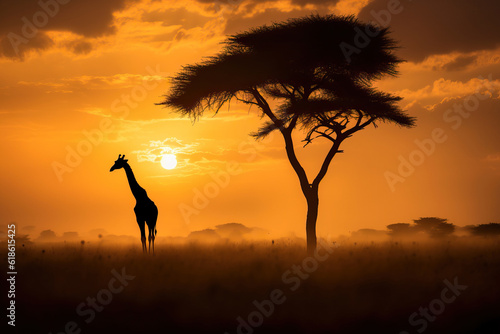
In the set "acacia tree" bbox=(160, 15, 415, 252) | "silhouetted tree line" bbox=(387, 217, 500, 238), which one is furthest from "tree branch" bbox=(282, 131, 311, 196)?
"silhouetted tree line" bbox=(387, 217, 500, 238)

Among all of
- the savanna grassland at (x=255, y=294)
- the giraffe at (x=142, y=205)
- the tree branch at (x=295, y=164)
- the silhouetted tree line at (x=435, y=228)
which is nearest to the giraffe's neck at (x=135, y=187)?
the giraffe at (x=142, y=205)

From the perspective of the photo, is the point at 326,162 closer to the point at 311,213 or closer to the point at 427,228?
the point at 311,213

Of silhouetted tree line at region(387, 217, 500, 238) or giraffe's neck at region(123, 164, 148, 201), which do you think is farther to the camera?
silhouetted tree line at region(387, 217, 500, 238)

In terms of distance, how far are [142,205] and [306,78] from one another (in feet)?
29.4

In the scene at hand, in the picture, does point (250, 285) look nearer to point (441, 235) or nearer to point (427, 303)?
point (427, 303)

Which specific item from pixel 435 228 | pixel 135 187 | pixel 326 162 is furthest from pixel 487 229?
pixel 135 187

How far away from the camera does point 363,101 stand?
25453 mm

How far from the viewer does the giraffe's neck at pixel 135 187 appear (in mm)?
20609

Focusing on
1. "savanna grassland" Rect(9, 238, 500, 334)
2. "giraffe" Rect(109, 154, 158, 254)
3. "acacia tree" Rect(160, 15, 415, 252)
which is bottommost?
"savanna grassland" Rect(9, 238, 500, 334)

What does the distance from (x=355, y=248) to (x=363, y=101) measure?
602cm

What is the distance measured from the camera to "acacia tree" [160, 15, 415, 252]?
80.4 feet

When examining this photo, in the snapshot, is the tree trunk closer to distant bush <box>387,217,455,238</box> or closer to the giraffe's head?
the giraffe's head

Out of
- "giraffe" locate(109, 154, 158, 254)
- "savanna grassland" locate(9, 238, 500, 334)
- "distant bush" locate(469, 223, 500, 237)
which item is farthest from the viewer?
"distant bush" locate(469, 223, 500, 237)

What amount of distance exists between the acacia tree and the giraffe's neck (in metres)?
5.98
